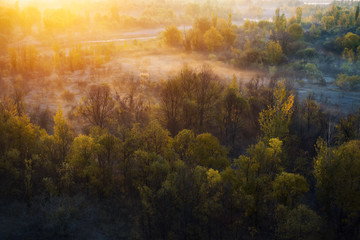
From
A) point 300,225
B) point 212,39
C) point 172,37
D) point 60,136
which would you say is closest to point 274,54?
point 212,39

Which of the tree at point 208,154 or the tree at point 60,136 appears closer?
the tree at point 208,154

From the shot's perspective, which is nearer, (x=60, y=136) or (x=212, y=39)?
(x=60, y=136)

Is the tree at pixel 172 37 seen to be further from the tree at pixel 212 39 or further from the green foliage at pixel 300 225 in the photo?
the green foliage at pixel 300 225

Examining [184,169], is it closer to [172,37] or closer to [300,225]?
[300,225]

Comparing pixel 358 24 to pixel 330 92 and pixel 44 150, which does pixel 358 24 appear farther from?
pixel 44 150

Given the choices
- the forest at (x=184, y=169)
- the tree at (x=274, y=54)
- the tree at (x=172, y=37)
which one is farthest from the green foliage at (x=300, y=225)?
the tree at (x=172, y=37)

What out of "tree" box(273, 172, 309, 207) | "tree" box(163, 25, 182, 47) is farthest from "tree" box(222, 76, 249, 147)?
"tree" box(163, 25, 182, 47)
